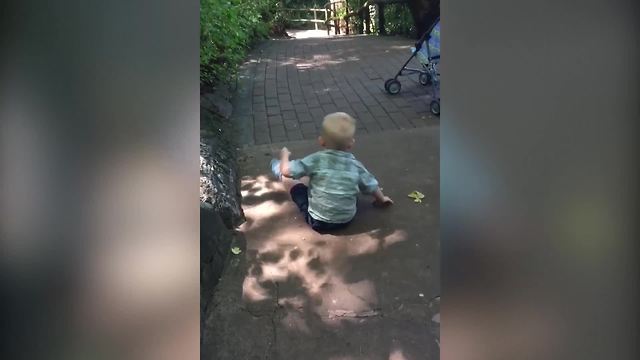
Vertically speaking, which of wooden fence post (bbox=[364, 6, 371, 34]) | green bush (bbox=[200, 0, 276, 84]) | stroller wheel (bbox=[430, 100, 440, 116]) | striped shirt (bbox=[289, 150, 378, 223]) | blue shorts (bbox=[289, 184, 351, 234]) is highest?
wooden fence post (bbox=[364, 6, 371, 34])

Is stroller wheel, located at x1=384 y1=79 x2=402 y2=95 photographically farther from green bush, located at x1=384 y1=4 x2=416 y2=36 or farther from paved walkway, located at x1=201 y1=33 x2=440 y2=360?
green bush, located at x1=384 y1=4 x2=416 y2=36

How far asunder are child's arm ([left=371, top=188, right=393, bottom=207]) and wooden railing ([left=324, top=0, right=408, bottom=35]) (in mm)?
7952

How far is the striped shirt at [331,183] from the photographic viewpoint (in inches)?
133

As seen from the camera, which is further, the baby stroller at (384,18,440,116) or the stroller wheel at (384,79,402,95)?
the stroller wheel at (384,79,402,95)

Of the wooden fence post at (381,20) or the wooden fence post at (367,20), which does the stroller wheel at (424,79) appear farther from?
the wooden fence post at (367,20)

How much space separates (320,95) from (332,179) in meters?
3.25

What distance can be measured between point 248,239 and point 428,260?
1.01 m

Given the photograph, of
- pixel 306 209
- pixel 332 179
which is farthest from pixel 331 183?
pixel 306 209

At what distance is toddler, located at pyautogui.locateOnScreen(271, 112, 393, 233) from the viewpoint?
11.1 ft

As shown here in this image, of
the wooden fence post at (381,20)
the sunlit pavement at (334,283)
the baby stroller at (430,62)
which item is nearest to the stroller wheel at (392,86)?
the baby stroller at (430,62)

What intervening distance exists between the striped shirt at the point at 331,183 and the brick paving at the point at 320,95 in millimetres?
1597

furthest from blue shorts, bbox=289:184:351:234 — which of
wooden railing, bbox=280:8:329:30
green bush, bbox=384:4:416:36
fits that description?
Answer: wooden railing, bbox=280:8:329:30
